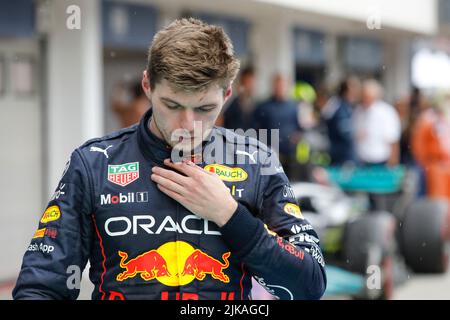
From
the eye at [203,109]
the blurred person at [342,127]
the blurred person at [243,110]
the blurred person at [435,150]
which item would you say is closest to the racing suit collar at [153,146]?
the eye at [203,109]

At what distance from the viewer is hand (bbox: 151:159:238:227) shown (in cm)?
160

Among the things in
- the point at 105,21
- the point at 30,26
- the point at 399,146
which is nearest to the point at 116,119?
the point at 105,21

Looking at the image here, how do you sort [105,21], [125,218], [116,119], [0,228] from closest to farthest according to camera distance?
[125,218] < [0,228] < [105,21] < [116,119]

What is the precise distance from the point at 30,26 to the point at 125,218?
541 cm

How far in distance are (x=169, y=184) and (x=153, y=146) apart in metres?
0.11

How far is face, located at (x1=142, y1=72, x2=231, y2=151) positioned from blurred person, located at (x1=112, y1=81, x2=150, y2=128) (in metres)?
4.43

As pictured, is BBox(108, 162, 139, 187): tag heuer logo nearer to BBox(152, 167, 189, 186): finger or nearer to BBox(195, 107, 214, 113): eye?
BBox(152, 167, 189, 186): finger

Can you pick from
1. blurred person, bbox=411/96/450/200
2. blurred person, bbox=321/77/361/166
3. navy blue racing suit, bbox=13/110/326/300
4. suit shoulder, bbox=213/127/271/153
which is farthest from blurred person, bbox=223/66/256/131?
navy blue racing suit, bbox=13/110/326/300

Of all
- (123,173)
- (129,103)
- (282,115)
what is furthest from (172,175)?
(129,103)

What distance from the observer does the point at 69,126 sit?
23.0 ft

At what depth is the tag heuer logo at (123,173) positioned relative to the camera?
5.53ft

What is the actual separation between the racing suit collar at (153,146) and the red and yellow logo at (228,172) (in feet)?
0.11
